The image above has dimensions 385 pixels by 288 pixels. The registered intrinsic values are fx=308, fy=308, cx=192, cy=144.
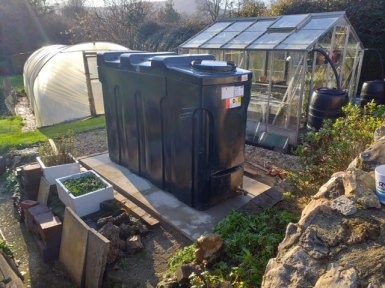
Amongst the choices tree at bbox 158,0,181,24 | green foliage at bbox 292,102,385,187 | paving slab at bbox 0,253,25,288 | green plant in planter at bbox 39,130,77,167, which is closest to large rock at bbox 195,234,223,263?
green foliage at bbox 292,102,385,187

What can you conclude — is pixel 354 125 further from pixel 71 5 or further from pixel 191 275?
pixel 71 5

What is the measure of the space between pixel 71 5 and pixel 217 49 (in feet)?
86.2

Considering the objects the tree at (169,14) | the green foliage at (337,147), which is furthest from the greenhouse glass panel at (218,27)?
the tree at (169,14)

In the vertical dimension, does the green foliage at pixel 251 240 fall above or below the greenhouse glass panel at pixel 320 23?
below

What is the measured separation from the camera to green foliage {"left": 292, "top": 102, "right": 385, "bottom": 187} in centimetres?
346

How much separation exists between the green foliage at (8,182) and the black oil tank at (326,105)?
247 inches

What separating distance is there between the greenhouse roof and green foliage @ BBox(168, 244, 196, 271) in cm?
520

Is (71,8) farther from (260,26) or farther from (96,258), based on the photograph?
(96,258)

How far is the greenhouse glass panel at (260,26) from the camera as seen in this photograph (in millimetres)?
8335

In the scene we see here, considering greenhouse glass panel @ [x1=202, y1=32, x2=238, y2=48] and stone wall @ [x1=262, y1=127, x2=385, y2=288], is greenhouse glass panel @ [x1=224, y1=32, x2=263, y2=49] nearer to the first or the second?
greenhouse glass panel @ [x1=202, y1=32, x2=238, y2=48]

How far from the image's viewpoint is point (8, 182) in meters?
5.84

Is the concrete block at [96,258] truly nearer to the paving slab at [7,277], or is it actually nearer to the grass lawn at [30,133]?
the paving slab at [7,277]

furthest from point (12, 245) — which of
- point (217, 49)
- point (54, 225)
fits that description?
point (217, 49)

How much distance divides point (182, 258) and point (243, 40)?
6.52m
